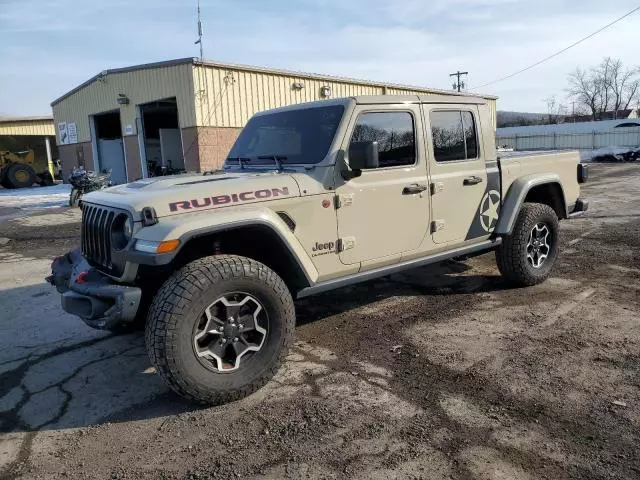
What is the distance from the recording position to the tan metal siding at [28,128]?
29844 mm

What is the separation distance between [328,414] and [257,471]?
648 millimetres

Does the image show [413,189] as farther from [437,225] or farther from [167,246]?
[167,246]

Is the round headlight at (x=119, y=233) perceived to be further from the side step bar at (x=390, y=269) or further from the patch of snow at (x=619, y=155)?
the patch of snow at (x=619, y=155)

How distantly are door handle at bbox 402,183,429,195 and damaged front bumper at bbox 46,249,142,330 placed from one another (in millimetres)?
2280

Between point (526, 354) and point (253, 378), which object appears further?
point (526, 354)

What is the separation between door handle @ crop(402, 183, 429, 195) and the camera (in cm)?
434

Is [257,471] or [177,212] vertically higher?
[177,212]

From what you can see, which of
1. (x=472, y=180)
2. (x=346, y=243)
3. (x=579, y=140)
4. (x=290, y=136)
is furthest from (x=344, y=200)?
(x=579, y=140)

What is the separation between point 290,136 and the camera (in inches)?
174

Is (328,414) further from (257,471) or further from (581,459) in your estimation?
(581,459)

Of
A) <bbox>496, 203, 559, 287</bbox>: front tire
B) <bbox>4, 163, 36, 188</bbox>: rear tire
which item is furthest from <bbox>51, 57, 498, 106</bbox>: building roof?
<bbox>496, 203, 559, 287</bbox>: front tire

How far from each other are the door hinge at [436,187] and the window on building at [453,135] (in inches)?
8.7

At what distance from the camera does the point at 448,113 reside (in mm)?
4824

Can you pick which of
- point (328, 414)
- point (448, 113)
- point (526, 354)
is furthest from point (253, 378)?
point (448, 113)
